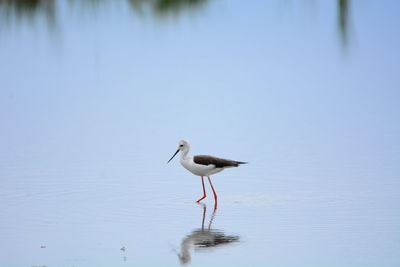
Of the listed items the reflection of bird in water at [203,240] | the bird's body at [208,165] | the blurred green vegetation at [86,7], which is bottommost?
the reflection of bird in water at [203,240]

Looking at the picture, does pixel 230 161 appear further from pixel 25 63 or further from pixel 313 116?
pixel 25 63

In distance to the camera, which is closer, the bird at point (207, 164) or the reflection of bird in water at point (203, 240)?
the reflection of bird in water at point (203, 240)

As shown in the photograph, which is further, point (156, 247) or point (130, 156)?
point (130, 156)

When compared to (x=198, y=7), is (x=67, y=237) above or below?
below

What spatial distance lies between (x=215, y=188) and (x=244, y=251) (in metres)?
2.49

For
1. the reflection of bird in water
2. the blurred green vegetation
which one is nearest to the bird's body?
the reflection of bird in water

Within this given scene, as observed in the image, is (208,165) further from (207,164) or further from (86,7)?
(86,7)

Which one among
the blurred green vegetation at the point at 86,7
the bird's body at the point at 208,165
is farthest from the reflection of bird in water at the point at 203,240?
the blurred green vegetation at the point at 86,7

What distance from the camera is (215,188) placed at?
9.03 metres

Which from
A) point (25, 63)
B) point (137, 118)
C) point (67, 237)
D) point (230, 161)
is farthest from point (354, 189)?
point (25, 63)

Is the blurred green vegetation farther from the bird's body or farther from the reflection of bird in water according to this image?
the reflection of bird in water

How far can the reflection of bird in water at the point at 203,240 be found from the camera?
661 cm

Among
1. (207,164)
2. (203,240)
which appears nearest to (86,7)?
(207,164)

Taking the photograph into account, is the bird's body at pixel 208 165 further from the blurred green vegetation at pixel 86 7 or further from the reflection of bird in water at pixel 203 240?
the blurred green vegetation at pixel 86 7
